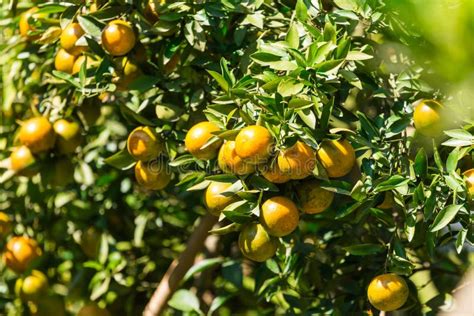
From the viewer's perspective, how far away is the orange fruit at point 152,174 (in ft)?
4.04

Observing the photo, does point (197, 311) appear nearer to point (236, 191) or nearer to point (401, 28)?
point (236, 191)

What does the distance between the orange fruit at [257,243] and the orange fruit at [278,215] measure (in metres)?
0.02

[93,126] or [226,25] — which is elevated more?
[226,25]

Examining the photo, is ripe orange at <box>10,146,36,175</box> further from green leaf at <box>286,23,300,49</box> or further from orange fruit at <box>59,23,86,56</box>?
green leaf at <box>286,23,300,49</box>

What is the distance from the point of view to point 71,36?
1266 mm

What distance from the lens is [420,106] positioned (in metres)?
1.07

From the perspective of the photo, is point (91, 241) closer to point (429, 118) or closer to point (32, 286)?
point (32, 286)

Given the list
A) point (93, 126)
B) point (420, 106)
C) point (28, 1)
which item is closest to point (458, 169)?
point (420, 106)

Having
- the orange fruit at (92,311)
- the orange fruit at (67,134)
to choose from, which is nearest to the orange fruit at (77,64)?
the orange fruit at (67,134)

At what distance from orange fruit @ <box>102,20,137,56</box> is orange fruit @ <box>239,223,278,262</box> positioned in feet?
1.16

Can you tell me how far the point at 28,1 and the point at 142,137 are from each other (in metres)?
0.51

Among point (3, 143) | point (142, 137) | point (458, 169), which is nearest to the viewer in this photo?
point (458, 169)

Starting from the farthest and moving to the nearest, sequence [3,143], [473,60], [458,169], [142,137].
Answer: [3,143] → [142,137] → [458,169] → [473,60]

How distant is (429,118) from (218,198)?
305 mm
